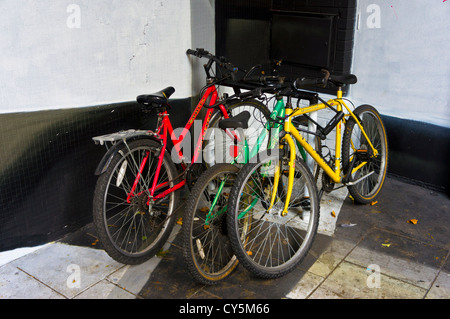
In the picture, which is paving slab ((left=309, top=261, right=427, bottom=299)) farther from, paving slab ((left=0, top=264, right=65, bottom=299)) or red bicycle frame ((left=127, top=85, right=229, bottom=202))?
paving slab ((left=0, top=264, right=65, bottom=299))

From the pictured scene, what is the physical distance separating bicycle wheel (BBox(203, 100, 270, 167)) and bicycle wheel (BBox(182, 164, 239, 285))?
22.5 inches

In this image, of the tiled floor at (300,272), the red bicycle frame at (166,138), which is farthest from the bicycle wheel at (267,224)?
the red bicycle frame at (166,138)

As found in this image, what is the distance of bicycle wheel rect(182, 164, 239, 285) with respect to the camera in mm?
2908

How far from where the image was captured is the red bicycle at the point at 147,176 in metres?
3.09

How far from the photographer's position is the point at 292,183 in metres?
3.14

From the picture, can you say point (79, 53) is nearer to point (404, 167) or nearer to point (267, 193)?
point (267, 193)

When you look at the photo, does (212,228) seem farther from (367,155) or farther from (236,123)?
(367,155)

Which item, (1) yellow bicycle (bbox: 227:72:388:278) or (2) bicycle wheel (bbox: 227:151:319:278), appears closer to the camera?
(2) bicycle wheel (bbox: 227:151:319:278)

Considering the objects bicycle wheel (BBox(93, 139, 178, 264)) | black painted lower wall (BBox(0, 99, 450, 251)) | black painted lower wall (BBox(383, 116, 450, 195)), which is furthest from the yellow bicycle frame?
black painted lower wall (BBox(0, 99, 450, 251))

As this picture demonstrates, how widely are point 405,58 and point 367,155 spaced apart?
104 centimetres

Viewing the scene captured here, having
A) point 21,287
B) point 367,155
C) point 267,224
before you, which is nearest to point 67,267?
point 21,287

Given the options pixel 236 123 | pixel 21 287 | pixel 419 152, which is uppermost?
pixel 236 123

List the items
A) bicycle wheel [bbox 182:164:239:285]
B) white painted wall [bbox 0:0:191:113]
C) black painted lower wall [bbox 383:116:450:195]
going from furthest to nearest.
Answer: black painted lower wall [bbox 383:116:450:195]
white painted wall [bbox 0:0:191:113]
bicycle wheel [bbox 182:164:239:285]

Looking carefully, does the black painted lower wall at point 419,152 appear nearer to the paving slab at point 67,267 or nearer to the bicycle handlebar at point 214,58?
the bicycle handlebar at point 214,58
